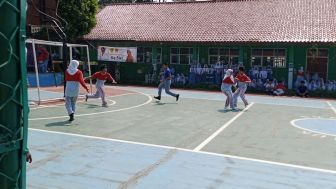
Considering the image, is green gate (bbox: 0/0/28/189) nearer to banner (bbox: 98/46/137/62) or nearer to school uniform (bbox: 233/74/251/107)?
school uniform (bbox: 233/74/251/107)

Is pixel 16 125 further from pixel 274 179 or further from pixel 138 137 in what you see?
pixel 138 137

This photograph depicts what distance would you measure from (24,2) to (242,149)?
22.6 ft

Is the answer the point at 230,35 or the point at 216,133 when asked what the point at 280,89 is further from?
the point at 216,133

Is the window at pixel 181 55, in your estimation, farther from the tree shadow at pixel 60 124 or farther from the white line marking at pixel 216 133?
the tree shadow at pixel 60 124

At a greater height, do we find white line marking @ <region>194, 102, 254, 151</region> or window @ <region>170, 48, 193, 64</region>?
window @ <region>170, 48, 193, 64</region>

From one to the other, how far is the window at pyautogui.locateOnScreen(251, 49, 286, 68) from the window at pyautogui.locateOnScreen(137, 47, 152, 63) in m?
7.60

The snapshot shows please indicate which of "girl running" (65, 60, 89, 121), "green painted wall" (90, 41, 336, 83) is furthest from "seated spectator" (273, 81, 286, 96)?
"girl running" (65, 60, 89, 121)

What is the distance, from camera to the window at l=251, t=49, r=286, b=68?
84.3 ft

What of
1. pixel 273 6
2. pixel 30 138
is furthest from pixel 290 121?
pixel 273 6

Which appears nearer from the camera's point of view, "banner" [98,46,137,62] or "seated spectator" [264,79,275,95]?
"seated spectator" [264,79,275,95]

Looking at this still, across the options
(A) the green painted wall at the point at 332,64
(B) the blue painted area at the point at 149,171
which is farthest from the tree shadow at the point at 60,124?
(A) the green painted wall at the point at 332,64

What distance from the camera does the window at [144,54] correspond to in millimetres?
29797

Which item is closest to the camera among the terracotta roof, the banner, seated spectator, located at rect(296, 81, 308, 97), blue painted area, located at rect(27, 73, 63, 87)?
blue painted area, located at rect(27, 73, 63, 87)

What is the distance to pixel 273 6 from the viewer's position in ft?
96.1
